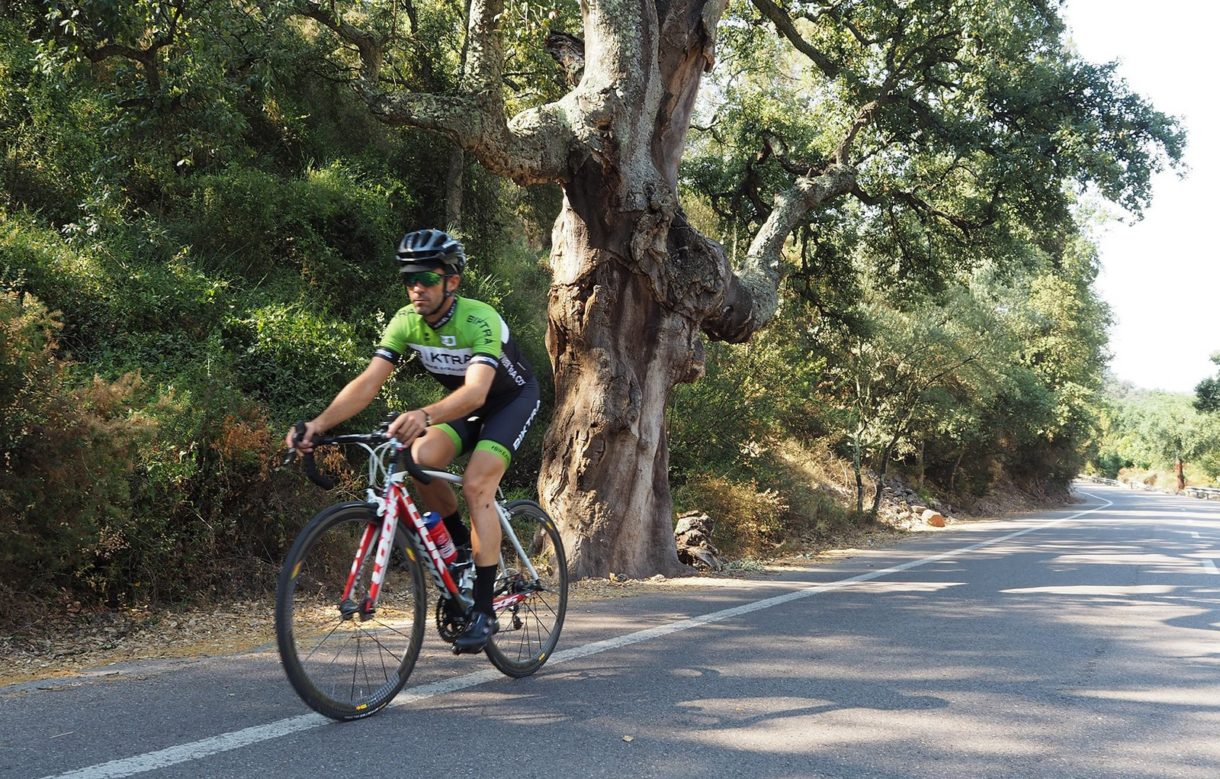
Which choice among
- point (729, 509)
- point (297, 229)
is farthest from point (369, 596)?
point (297, 229)

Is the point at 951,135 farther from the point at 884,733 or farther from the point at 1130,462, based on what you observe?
the point at 1130,462

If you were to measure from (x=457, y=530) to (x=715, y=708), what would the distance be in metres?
1.49

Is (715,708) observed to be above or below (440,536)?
below

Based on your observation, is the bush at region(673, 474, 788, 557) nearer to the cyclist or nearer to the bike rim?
the cyclist

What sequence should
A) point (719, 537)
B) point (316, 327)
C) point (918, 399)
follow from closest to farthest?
point (316, 327) < point (719, 537) < point (918, 399)

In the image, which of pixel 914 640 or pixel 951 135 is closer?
pixel 914 640

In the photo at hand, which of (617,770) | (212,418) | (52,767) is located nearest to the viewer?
(52,767)

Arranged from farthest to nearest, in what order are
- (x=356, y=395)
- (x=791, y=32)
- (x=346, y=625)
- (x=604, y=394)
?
(x=791, y=32) < (x=604, y=394) < (x=356, y=395) < (x=346, y=625)

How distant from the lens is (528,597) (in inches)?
195

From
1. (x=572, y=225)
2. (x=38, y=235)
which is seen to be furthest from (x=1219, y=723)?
(x=38, y=235)

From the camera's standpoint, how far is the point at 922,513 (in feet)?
85.7

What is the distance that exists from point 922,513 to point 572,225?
768 inches

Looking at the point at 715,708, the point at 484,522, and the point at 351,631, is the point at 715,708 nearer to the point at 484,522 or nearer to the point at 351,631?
the point at 484,522

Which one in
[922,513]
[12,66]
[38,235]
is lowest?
[922,513]
